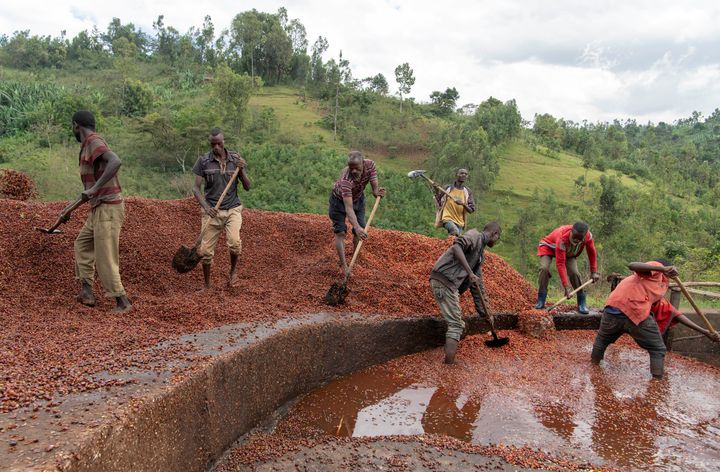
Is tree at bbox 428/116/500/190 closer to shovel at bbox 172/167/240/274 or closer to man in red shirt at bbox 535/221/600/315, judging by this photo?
man in red shirt at bbox 535/221/600/315

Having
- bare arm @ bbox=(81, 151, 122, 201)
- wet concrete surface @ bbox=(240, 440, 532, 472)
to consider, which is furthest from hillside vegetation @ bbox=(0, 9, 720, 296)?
wet concrete surface @ bbox=(240, 440, 532, 472)

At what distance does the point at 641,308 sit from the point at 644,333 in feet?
0.89

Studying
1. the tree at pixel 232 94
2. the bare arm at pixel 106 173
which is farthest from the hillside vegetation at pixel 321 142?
the bare arm at pixel 106 173

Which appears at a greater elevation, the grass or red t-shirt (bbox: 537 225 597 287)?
the grass

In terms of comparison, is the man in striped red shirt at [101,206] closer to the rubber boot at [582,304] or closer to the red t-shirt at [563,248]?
the red t-shirt at [563,248]

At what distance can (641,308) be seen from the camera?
16.8ft

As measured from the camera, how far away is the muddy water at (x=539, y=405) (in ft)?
12.8

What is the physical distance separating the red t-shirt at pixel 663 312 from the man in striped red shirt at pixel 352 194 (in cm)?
317

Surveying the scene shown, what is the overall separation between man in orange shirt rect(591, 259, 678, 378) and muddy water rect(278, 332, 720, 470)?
350 millimetres

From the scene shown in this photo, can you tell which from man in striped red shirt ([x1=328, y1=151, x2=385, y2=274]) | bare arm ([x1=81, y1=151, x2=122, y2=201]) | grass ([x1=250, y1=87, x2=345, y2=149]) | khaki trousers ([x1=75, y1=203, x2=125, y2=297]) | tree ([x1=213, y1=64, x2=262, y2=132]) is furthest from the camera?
grass ([x1=250, y1=87, x2=345, y2=149])

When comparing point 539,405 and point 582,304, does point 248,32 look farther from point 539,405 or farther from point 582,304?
point 539,405

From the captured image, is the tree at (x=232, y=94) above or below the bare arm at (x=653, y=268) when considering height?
above

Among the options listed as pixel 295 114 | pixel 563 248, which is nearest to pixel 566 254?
pixel 563 248

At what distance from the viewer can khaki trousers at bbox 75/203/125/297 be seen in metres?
4.30
